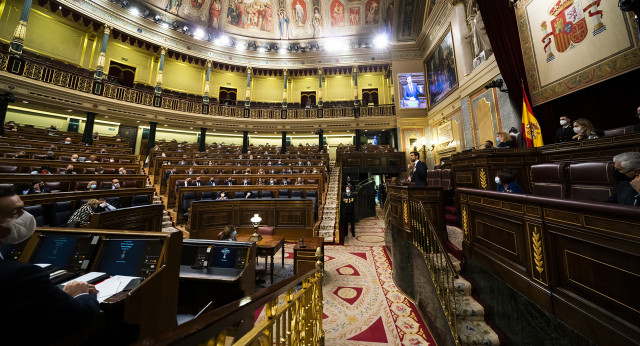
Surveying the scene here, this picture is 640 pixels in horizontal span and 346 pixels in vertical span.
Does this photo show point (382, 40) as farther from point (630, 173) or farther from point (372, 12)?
point (630, 173)

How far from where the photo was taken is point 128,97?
1112 cm

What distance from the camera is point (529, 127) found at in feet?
17.0

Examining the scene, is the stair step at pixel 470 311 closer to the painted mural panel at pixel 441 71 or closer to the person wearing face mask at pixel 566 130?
the person wearing face mask at pixel 566 130

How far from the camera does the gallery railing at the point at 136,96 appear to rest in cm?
886

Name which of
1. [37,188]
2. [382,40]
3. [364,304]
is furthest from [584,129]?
[382,40]

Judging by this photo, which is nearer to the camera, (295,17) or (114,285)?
(114,285)

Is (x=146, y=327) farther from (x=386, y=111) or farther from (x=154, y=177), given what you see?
(x=386, y=111)

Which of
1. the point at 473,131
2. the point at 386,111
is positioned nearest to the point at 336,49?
Result: the point at 386,111

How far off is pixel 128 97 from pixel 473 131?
15.6 metres

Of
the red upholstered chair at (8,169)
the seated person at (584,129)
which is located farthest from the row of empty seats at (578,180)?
the red upholstered chair at (8,169)

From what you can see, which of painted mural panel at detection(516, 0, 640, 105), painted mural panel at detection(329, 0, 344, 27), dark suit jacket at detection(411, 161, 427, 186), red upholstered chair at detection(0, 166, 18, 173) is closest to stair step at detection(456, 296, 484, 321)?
dark suit jacket at detection(411, 161, 427, 186)

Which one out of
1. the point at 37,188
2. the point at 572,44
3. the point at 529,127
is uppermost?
the point at 572,44

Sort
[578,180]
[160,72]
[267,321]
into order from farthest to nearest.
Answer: [160,72]
[578,180]
[267,321]

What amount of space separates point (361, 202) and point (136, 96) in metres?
12.5
